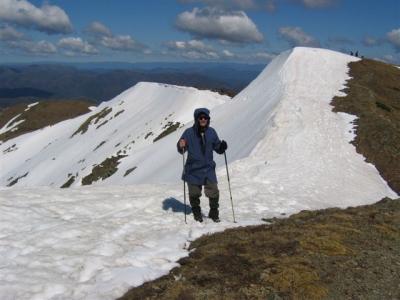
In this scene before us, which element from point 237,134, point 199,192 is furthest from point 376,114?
point 199,192

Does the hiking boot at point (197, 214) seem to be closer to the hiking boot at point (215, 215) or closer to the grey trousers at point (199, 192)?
the grey trousers at point (199, 192)

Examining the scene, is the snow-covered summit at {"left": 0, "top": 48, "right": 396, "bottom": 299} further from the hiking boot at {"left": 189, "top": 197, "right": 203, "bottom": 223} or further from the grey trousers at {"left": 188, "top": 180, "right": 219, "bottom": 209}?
the grey trousers at {"left": 188, "top": 180, "right": 219, "bottom": 209}

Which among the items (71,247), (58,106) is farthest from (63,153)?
(58,106)

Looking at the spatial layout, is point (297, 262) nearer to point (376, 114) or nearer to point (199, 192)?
point (199, 192)

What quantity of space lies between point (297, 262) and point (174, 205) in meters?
7.49

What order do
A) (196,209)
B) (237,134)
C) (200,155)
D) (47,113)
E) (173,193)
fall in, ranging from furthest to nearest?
(47,113) → (237,134) → (173,193) → (196,209) → (200,155)

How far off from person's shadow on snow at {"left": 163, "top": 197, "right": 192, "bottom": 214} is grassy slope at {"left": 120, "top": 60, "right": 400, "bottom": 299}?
3257mm

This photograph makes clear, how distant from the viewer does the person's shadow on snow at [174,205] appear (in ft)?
53.8

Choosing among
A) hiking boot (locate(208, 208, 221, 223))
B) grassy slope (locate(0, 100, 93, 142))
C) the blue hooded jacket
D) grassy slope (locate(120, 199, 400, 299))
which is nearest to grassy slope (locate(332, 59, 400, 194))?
grassy slope (locate(120, 199, 400, 299))

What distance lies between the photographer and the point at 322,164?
81.7 ft

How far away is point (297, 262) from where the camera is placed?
10320 millimetres

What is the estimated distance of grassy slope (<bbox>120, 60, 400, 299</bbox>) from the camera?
9055mm

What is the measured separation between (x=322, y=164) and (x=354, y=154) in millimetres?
3356

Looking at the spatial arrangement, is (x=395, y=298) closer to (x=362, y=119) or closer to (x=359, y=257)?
(x=359, y=257)
